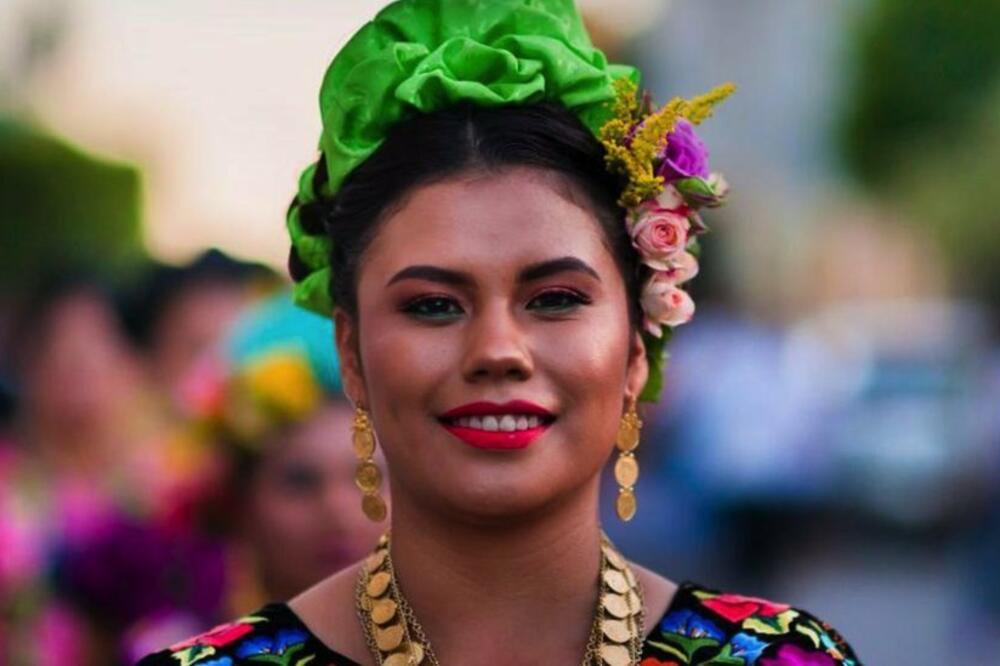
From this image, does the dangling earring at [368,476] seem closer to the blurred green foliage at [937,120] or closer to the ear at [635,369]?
the ear at [635,369]

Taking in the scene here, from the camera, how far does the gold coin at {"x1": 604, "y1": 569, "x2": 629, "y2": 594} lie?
3986mm

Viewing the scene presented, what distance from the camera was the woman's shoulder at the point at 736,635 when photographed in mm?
3953

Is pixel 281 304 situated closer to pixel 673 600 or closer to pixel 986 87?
pixel 673 600

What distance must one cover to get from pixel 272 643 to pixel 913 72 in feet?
131

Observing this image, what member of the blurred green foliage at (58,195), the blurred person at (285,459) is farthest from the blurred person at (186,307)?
the blurred green foliage at (58,195)

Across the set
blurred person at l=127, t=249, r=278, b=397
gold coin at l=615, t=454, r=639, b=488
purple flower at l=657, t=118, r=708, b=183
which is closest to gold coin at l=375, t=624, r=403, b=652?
gold coin at l=615, t=454, r=639, b=488

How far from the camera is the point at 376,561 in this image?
4.06 meters

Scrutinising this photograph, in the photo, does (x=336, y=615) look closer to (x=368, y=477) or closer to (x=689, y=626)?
(x=368, y=477)

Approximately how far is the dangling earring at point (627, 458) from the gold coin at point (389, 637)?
0.43 metres

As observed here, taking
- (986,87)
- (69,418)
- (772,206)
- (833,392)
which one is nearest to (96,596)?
(69,418)

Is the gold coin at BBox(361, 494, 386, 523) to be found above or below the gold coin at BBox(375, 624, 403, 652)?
above

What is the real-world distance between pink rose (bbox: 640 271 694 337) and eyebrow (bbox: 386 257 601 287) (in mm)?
207

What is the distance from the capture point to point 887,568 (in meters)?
18.3

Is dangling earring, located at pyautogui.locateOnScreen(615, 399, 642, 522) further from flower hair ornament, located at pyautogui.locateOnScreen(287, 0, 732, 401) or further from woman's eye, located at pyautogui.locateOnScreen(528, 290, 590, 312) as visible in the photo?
woman's eye, located at pyautogui.locateOnScreen(528, 290, 590, 312)
